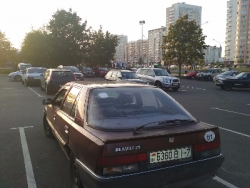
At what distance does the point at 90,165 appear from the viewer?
9.32ft

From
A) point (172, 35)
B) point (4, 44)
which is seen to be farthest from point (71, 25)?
point (172, 35)

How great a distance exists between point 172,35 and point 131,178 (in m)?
37.4

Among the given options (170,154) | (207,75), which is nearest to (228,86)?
(207,75)

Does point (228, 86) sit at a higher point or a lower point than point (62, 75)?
lower

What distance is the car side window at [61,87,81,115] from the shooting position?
4062 mm

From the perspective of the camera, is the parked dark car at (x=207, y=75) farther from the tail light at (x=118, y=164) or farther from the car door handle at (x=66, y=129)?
the tail light at (x=118, y=164)

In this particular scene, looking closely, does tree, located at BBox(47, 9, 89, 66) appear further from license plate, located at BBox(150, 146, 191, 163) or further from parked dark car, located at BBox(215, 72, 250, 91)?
license plate, located at BBox(150, 146, 191, 163)

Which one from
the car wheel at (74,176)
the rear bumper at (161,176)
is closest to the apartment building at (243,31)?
the rear bumper at (161,176)

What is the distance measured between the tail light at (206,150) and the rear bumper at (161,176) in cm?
5

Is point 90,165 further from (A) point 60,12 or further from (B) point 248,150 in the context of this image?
(A) point 60,12

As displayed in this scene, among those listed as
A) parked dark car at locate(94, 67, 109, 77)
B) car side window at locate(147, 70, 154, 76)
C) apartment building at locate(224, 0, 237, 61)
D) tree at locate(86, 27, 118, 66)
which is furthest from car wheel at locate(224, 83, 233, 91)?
apartment building at locate(224, 0, 237, 61)

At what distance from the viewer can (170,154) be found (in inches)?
116

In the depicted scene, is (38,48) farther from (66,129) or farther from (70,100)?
(66,129)

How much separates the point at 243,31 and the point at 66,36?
98.6m
